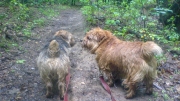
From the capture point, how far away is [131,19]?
9.73 metres

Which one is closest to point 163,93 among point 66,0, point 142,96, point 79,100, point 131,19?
point 142,96

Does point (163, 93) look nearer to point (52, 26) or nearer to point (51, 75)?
point (51, 75)

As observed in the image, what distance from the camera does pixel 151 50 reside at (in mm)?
4414

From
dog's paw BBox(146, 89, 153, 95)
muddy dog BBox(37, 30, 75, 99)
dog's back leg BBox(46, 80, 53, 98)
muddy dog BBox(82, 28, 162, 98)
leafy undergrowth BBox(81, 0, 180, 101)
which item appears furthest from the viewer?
leafy undergrowth BBox(81, 0, 180, 101)

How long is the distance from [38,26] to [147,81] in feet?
25.4

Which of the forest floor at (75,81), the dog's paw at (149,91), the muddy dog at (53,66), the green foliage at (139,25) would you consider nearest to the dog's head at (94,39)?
the muddy dog at (53,66)

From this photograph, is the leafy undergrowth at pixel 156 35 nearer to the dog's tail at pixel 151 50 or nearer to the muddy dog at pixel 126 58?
the muddy dog at pixel 126 58

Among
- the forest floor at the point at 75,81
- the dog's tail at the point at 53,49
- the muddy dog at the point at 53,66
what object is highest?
the dog's tail at the point at 53,49

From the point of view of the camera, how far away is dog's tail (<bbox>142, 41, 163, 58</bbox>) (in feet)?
14.2

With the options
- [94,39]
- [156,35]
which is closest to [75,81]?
[94,39]

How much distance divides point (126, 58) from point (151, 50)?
62 centimetres

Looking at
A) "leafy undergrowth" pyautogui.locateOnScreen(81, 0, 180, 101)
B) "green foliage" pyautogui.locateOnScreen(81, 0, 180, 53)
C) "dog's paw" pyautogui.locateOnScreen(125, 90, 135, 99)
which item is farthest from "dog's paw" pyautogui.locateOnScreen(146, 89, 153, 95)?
"green foliage" pyautogui.locateOnScreen(81, 0, 180, 53)

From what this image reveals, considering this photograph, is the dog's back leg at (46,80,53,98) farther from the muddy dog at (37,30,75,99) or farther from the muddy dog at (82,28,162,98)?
the muddy dog at (82,28,162,98)

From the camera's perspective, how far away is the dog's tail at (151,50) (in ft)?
14.2
